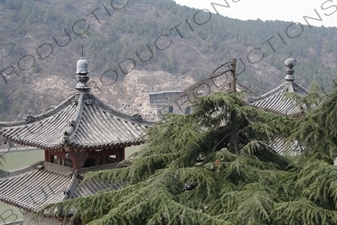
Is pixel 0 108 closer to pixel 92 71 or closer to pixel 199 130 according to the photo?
pixel 92 71

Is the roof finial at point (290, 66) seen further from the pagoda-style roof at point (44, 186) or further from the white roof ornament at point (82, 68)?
the pagoda-style roof at point (44, 186)

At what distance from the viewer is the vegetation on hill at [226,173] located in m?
3.33

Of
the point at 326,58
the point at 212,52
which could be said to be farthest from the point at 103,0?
the point at 326,58

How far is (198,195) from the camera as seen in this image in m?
3.79

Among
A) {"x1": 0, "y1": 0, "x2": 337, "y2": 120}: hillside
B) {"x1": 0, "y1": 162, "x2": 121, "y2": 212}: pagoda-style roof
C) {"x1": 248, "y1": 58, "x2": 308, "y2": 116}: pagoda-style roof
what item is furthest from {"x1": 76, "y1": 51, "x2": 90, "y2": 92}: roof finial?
{"x1": 0, "y1": 0, "x2": 337, "y2": 120}: hillside

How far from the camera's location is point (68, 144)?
6098 mm

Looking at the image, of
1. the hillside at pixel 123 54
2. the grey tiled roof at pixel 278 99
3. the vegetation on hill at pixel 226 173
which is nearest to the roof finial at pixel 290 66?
the grey tiled roof at pixel 278 99

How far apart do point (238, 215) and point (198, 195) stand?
21.5 inches

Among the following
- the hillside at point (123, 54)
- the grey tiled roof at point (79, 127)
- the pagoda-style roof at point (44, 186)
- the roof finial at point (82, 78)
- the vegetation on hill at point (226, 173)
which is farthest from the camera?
the hillside at point (123, 54)

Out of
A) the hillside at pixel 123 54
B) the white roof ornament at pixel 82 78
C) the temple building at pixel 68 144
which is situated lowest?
the temple building at pixel 68 144

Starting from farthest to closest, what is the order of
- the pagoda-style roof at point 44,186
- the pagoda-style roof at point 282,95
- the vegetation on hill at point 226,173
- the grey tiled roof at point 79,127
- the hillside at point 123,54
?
the hillside at point 123,54, the pagoda-style roof at point 282,95, the grey tiled roof at point 79,127, the pagoda-style roof at point 44,186, the vegetation on hill at point 226,173

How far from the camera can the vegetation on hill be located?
131 inches

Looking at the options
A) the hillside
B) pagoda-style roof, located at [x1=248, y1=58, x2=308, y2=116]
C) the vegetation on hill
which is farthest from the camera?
the hillside

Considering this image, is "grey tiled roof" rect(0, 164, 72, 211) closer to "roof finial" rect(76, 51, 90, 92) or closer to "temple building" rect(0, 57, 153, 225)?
"temple building" rect(0, 57, 153, 225)
